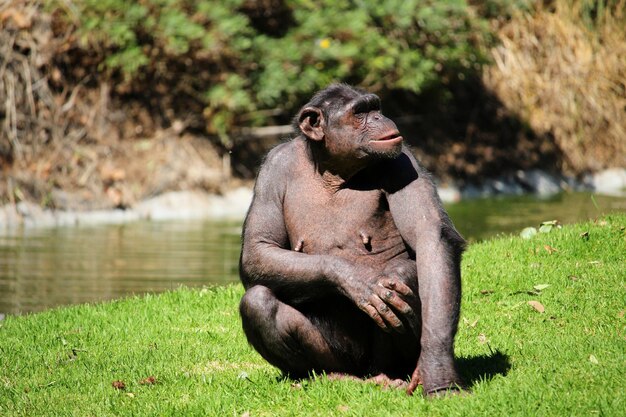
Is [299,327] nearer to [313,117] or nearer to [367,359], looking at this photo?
[367,359]

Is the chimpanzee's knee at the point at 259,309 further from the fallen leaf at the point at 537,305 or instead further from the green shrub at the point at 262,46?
the green shrub at the point at 262,46

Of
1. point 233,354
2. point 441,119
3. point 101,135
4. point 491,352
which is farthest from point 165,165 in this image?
point 491,352

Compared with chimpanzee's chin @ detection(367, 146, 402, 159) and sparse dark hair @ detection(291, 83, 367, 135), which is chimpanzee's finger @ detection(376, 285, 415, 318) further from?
sparse dark hair @ detection(291, 83, 367, 135)

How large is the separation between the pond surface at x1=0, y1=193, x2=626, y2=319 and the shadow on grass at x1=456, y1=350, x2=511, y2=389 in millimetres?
5376

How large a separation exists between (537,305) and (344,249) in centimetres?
206

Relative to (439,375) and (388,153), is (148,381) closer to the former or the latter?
(439,375)

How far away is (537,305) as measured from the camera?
7.24 meters

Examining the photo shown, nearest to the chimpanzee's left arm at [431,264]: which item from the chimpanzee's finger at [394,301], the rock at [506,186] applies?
the chimpanzee's finger at [394,301]

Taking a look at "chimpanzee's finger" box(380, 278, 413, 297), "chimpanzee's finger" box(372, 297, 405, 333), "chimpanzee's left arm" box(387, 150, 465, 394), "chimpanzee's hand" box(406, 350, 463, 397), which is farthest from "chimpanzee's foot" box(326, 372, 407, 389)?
"chimpanzee's finger" box(380, 278, 413, 297)

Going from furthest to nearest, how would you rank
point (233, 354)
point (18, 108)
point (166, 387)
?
point (18, 108) < point (233, 354) < point (166, 387)

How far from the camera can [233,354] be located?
7.05m

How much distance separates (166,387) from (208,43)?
11897 millimetres

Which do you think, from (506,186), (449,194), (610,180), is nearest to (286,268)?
(449,194)

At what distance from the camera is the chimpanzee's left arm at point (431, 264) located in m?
5.30
